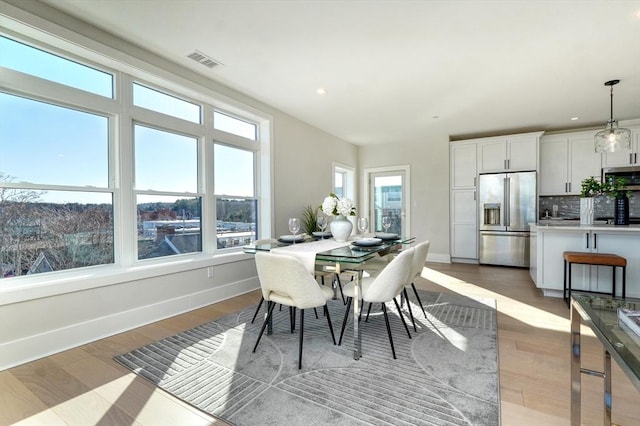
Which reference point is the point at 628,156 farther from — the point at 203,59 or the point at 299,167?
the point at 203,59

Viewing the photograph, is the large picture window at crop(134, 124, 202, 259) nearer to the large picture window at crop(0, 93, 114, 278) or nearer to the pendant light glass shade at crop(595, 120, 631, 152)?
the large picture window at crop(0, 93, 114, 278)

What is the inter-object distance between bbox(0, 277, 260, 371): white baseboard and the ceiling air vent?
249cm

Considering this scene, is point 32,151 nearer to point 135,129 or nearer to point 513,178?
point 135,129

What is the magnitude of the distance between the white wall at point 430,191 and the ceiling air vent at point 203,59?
4.48 m

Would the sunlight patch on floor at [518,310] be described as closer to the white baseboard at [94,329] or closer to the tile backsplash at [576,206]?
the tile backsplash at [576,206]

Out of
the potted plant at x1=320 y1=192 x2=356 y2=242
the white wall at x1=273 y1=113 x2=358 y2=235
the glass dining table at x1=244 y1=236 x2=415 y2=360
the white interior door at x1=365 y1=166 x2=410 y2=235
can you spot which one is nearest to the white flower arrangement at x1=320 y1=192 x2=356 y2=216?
the potted plant at x1=320 y1=192 x2=356 y2=242

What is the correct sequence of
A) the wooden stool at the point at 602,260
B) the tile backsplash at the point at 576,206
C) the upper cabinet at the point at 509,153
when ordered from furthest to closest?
the upper cabinet at the point at 509,153, the tile backsplash at the point at 576,206, the wooden stool at the point at 602,260

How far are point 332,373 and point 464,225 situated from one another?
192 inches

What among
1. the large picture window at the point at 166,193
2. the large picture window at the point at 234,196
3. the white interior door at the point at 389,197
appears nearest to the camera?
the large picture window at the point at 166,193

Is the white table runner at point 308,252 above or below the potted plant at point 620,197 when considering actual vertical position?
below

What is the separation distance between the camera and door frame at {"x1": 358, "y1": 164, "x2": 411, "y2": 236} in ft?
21.2

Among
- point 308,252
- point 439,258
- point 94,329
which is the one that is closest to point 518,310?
point 308,252

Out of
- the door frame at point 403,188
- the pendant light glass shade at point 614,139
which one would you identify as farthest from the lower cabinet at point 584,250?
the door frame at point 403,188

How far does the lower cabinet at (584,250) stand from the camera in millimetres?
3424
